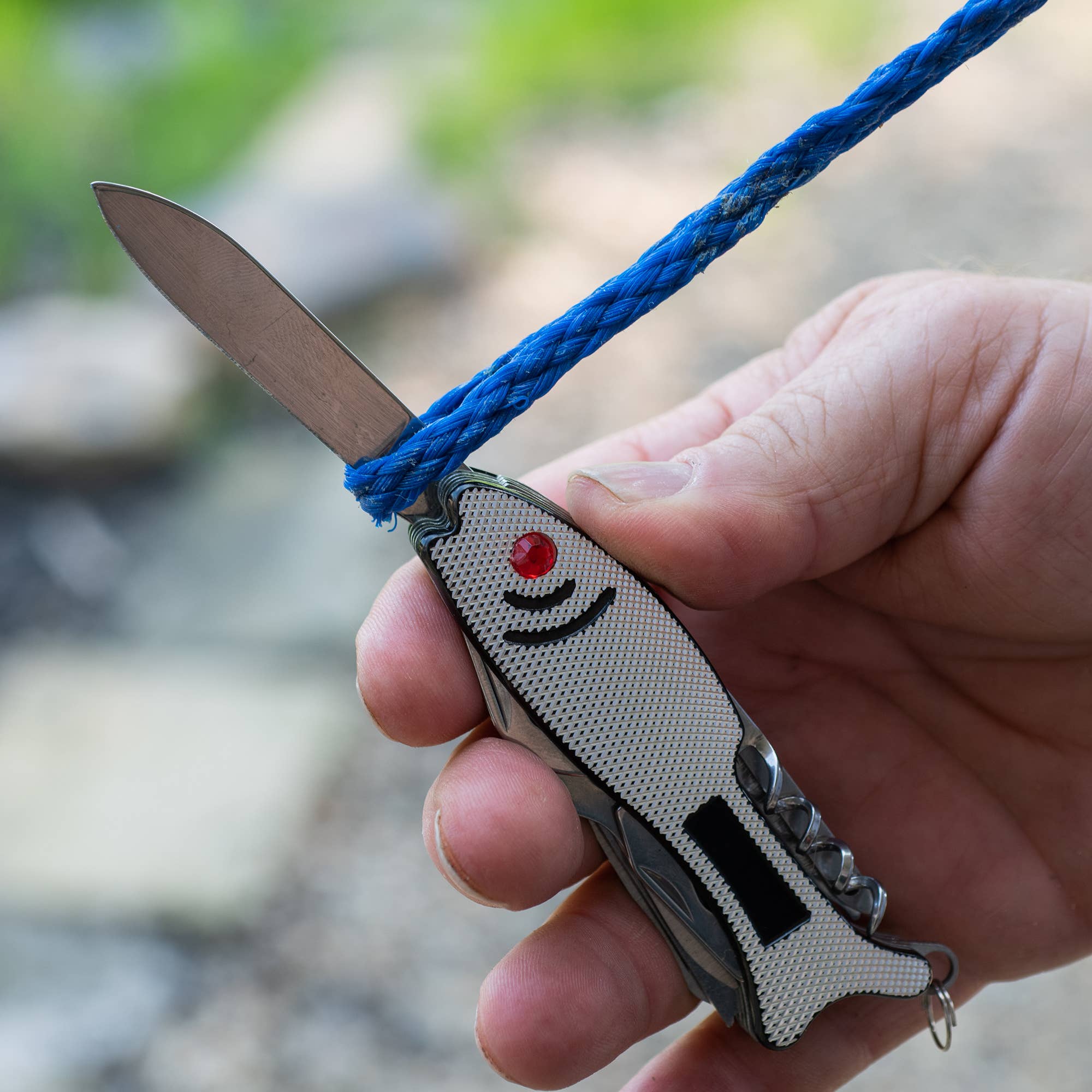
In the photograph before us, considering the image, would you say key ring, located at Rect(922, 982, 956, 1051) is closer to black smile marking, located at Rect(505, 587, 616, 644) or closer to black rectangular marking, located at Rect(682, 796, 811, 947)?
Result: black rectangular marking, located at Rect(682, 796, 811, 947)

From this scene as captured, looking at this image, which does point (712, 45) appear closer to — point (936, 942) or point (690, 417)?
point (690, 417)

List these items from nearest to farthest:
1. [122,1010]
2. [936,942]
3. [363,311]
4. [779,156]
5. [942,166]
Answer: [779,156] → [936,942] → [122,1010] → [363,311] → [942,166]

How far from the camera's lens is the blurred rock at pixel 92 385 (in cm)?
190

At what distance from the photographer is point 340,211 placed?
2.37m

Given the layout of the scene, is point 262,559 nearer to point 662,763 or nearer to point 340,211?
point 340,211

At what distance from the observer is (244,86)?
3160 millimetres

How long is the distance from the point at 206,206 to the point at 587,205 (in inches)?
33.0

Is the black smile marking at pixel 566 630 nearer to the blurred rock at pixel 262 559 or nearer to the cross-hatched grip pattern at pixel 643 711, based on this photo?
the cross-hatched grip pattern at pixel 643 711

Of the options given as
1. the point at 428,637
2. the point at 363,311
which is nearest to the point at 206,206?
the point at 363,311

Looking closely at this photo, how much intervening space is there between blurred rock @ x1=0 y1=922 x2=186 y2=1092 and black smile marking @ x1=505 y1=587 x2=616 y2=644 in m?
0.81

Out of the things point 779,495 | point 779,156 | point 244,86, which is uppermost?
point 244,86

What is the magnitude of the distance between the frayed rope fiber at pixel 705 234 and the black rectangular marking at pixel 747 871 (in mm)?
278

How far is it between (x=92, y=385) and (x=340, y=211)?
0.69 meters

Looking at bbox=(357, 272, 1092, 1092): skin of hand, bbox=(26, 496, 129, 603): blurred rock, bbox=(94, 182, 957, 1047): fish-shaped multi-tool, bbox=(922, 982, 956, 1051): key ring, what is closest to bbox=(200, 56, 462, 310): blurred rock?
bbox=(26, 496, 129, 603): blurred rock
